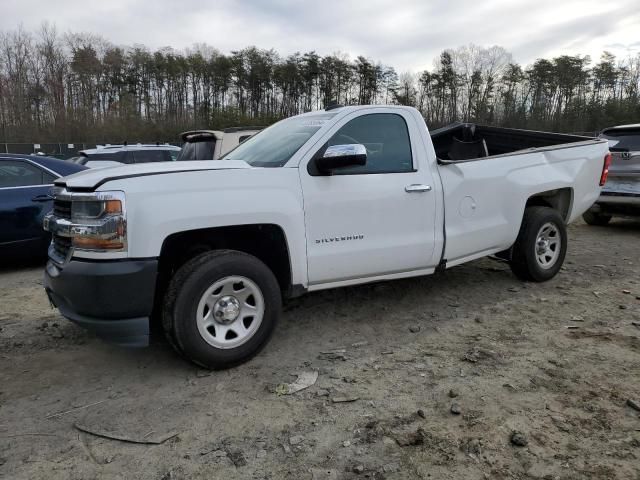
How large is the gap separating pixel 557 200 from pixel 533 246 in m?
0.86

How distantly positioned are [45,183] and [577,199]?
259 inches

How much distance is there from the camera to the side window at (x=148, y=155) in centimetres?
1212

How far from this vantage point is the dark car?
6.03m

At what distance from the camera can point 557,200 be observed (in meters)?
5.62

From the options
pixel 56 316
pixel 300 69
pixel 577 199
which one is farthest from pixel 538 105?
pixel 56 316

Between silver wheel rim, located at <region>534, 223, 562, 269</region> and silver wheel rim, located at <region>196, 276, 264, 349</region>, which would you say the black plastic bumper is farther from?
silver wheel rim, located at <region>534, 223, 562, 269</region>

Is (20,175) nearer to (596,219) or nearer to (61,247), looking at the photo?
(61,247)

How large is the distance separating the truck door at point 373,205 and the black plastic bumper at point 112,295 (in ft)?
3.91

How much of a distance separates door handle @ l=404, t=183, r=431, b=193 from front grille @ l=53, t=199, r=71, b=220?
8.23ft

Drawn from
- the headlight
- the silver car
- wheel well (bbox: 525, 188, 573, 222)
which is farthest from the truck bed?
the headlight

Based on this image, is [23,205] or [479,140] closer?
[23,205]

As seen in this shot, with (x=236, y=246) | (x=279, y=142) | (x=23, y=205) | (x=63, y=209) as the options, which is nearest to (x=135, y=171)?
(x=63, y=209)

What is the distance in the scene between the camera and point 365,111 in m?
4.11

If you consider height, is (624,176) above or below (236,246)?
above
